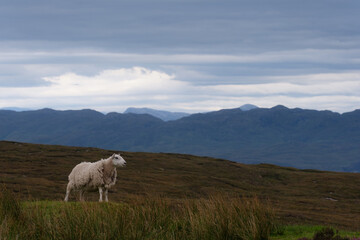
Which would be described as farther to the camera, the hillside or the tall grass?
the hillside

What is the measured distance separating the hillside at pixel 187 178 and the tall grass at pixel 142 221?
27.8 meters

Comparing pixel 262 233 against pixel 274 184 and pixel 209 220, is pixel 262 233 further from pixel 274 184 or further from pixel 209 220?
pixel 274 184

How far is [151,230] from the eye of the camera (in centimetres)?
1759

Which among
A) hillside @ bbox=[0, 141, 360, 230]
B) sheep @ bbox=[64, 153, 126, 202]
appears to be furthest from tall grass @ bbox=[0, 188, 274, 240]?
hillside @ bbox=[0, 141, 360, 230]

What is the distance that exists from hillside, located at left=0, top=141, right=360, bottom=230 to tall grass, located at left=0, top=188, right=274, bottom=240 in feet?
91.1

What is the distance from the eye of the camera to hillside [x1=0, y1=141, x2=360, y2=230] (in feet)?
182

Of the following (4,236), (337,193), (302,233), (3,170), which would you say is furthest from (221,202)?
(337,193)

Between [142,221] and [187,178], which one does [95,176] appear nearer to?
[142,221]

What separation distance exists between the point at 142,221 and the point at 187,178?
55.3 meters

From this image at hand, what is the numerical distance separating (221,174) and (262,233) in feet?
216

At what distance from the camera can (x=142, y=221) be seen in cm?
1759

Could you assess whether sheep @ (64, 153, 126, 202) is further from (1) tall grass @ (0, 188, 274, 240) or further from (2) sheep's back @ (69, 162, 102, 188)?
(1) tall grass @ (0, 188, 274, 240)

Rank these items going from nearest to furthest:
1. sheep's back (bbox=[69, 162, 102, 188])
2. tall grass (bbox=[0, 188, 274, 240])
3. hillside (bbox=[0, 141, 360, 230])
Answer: tall grass (bbox=[0, 188, 274, 240])
sheep's back (bbox=[69, 162, 102, 188])
hillside (bbox=[0, 141, 360, 230])

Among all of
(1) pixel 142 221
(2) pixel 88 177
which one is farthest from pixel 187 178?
(1) pixel 142 221
